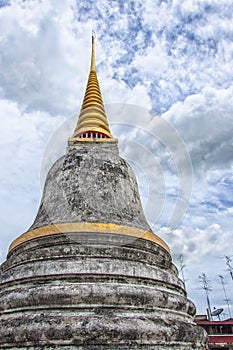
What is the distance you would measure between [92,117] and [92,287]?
7290mm

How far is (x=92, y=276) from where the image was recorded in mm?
6285

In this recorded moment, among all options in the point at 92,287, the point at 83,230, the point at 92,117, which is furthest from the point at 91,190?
the point at 92,117

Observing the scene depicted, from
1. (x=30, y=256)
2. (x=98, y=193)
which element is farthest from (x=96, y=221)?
(x=30, y=256)

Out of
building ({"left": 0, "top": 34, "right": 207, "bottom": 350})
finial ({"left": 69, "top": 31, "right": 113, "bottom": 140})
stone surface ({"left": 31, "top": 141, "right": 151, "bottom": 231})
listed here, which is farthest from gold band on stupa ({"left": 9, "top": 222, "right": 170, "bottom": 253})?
finial ({"left": 69, "top": 31, "right": 113, "bottom": 140})

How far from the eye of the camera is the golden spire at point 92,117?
37.7 ft

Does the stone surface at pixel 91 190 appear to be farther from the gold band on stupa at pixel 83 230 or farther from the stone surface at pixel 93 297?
the stone surface at pixel 93 297

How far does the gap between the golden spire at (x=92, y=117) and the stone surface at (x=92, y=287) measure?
317cm

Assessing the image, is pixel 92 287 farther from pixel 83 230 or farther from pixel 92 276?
pixel 83 230

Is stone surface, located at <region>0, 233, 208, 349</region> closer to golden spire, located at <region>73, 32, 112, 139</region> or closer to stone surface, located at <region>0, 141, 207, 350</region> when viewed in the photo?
stone surface, located at <region>0, 141, 207, 350</region>

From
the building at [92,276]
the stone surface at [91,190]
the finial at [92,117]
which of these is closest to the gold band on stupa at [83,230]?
the building at [92,276]

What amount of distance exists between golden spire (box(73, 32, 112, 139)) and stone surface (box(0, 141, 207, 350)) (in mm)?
3171

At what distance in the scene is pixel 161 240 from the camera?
820 cm

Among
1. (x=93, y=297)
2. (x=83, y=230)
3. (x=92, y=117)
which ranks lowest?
(x=93, y=297)

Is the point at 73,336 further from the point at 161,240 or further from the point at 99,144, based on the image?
the point at 99,144
